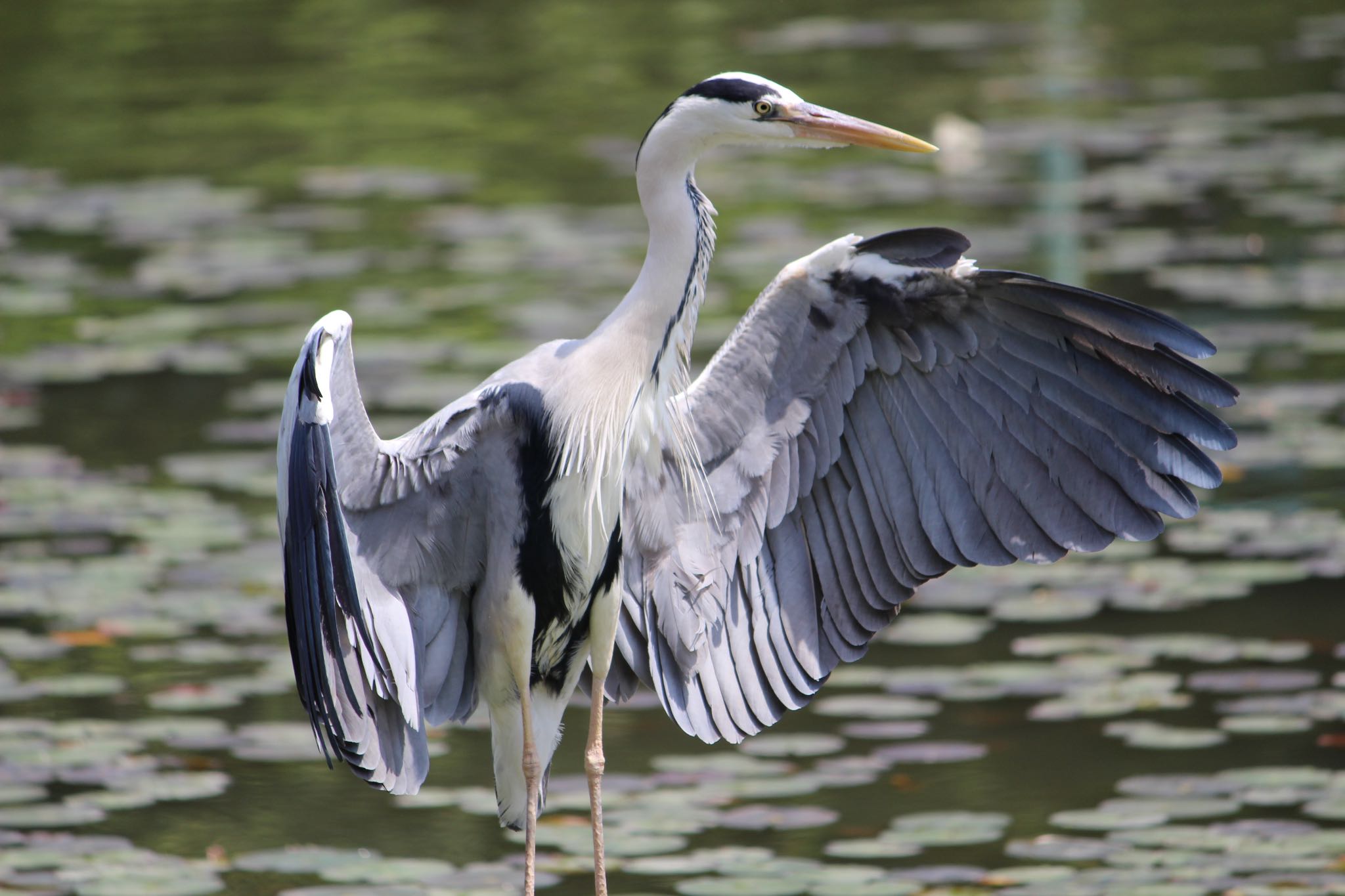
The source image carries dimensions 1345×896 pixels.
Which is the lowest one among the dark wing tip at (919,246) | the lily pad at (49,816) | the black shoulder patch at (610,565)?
the lily pad at (49,816)

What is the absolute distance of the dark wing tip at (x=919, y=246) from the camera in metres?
3.71

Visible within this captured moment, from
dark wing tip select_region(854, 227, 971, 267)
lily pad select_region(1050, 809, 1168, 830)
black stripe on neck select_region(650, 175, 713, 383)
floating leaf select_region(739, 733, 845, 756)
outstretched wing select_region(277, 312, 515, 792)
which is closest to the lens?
outstretched wing select_region(277, 312, 515, 792)

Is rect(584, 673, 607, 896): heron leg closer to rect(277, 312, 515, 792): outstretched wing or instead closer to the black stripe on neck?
rect(277, 312, 515, 792): outstretched wing

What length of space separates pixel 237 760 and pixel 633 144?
20.0 feet

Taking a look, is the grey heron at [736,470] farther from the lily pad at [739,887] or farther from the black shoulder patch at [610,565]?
the lily pad at [739,887]

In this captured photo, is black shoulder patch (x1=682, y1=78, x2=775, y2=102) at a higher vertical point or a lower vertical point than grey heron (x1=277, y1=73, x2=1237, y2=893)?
higher

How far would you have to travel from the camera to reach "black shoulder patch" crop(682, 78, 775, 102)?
3764 millimetres

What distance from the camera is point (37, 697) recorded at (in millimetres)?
5172

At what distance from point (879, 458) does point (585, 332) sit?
3735mm

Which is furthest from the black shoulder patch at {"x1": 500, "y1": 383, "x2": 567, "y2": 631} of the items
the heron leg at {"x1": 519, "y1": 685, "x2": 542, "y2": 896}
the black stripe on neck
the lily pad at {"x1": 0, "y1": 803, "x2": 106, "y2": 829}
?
the lily pad at {"x1": 0, "y1": 803, "x2": 106, "y2": 829}

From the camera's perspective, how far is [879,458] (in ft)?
13.2

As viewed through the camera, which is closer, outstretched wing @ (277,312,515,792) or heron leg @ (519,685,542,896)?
outstretched wing @ (277,312,515,792)

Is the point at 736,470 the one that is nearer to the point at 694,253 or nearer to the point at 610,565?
the point at 610,565

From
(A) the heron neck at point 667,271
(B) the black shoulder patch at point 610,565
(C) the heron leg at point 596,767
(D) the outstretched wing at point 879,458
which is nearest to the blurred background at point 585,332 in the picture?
(C) the heron leg at point 596,767
